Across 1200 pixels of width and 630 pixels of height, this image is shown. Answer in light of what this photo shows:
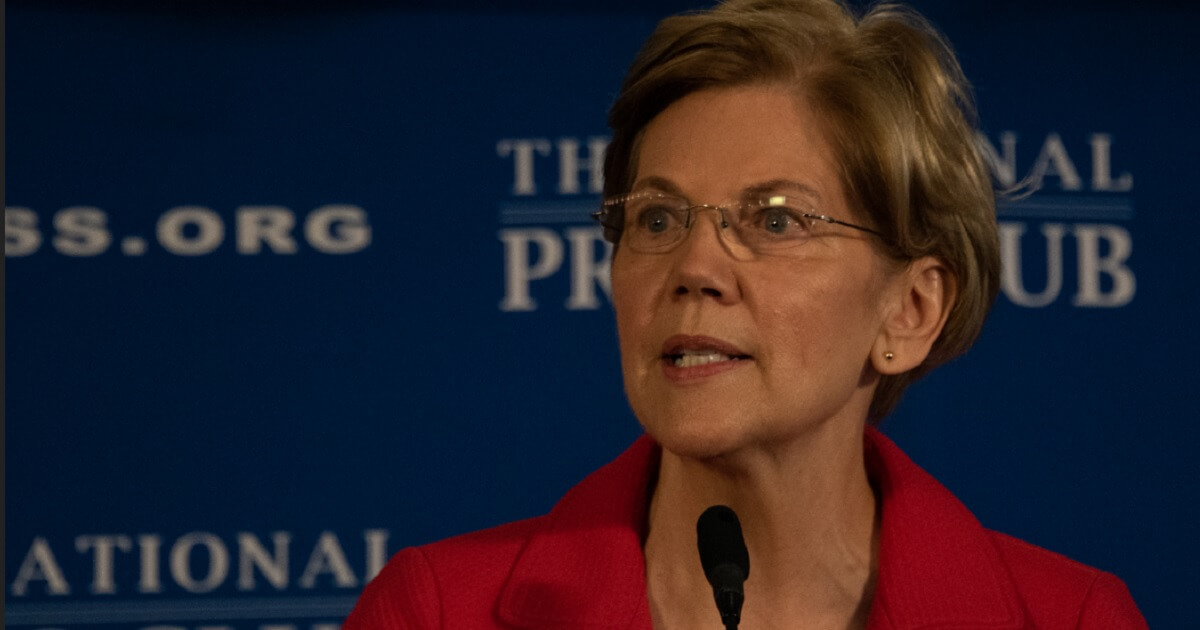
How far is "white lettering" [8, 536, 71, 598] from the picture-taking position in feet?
9.00

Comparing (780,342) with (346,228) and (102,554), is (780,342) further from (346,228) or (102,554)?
(102,554)

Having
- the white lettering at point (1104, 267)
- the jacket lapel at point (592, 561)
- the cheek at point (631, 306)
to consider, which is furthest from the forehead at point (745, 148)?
the white lettering at point (1104, 267)


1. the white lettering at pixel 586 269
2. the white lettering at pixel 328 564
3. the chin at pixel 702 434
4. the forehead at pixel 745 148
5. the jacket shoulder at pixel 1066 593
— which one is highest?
the forehead at pixel 745 148

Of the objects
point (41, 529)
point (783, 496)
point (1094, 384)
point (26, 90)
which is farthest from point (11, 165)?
point (1094, 384)

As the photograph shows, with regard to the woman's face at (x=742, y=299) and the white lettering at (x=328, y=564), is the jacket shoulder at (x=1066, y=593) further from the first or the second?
the white lettering at (x=328, y=564)

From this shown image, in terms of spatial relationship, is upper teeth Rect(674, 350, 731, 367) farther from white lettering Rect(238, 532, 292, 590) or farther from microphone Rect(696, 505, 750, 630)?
white lettering Rect(238, 532, 292, 590)

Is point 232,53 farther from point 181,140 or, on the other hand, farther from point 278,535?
point 278,535

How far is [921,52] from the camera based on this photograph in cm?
201

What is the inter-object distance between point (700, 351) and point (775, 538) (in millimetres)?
298

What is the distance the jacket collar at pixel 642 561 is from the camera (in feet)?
6.44

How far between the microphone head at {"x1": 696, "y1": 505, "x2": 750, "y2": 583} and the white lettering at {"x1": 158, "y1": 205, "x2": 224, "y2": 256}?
4.92ft

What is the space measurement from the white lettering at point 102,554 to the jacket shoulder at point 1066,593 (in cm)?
150

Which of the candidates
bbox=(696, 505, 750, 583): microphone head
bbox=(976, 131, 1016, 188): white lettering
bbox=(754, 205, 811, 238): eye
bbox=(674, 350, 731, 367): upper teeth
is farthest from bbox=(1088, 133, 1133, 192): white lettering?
bbox=(696, 505, 750, 583): microphone head

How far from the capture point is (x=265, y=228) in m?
2.83
